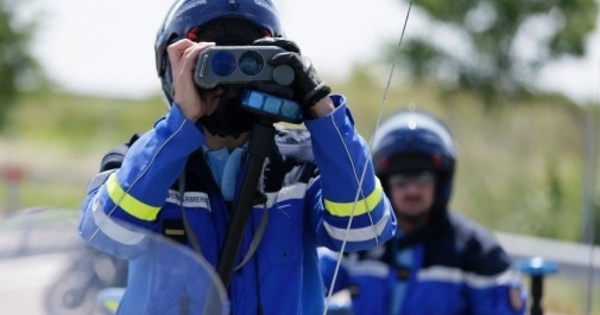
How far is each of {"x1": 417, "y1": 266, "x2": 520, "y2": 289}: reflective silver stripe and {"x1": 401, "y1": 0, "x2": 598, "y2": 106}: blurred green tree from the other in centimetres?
1987

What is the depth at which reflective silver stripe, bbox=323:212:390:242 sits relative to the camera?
12.1ft

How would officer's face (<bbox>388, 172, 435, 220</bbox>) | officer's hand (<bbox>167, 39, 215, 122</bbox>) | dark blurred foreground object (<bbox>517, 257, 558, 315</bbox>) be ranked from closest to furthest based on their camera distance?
officer's hand (<bbox>167, 39, 215, 122</bbox>)
dark blurred foreground object (<bbox>517, 257, 558, 315</bbox>)
officer's face (<bbox>388, 172, 435, 220</bbox>)

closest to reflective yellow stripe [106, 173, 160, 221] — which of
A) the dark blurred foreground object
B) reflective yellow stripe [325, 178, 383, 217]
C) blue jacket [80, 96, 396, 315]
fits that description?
blue jacket [80, 96, 396, 315]

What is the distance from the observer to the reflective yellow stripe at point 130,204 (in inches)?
138

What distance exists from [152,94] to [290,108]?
36132mm

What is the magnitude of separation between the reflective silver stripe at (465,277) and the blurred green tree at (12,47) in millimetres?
30943

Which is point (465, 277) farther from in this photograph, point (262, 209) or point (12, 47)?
point (12, 47)

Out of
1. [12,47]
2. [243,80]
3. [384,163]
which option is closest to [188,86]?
[243,80]

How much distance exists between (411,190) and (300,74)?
2.85 m

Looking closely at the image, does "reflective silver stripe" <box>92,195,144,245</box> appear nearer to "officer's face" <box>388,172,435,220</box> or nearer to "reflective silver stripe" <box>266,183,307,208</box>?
"reflective silver stripe" <box>266,183,307,208</box>

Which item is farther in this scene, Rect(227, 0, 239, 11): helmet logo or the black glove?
Rect(227, 0, 239, 11): helmet logo

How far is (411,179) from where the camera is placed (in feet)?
20.6

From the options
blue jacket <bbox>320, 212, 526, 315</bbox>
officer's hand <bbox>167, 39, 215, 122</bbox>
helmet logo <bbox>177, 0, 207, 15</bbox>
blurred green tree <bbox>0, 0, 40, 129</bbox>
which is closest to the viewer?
officer's hand <bbox>167, 39, 215, 122</bbox>

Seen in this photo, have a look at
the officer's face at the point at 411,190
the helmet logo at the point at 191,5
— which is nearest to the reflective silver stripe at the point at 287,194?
the helmet logo at the point at 191,5
